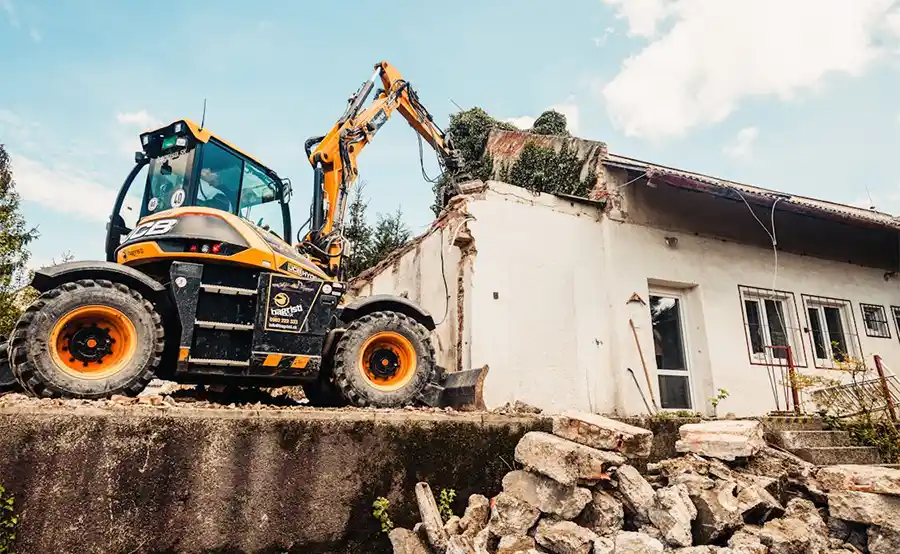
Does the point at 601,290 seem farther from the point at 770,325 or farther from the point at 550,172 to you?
the point at 550,172

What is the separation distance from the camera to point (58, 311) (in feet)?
12.8

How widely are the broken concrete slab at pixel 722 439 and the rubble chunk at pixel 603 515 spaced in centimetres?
167

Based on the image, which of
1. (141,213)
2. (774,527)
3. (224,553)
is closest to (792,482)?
(774,527)

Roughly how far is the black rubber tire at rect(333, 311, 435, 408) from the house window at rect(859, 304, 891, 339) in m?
8.67

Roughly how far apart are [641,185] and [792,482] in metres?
4.83

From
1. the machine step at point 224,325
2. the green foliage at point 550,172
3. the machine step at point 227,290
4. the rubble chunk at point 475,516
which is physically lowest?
the rubble chunk at point 475,516

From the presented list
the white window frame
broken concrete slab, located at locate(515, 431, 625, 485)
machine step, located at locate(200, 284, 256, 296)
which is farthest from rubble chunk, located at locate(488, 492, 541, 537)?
the white window frame

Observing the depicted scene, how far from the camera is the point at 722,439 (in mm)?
4953

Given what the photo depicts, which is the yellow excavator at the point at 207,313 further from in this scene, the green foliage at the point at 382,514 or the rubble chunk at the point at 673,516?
the rubble chunk at the point at 673,516

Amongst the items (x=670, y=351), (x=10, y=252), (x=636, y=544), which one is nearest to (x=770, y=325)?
(x=670, y=351)

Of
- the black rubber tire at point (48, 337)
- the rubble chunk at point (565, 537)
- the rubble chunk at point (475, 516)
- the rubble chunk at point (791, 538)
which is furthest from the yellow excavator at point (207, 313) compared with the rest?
the rubble chunk at point (791, 538)

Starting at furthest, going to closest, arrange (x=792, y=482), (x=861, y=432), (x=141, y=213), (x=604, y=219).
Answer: (x=604, y=219), (x=861, y=432), (x=141, y=213), (x=792, y=482)

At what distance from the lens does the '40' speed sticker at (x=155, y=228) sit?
461 centimetres

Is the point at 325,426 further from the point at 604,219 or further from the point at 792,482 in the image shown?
the point at 604,219
